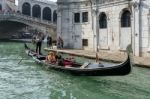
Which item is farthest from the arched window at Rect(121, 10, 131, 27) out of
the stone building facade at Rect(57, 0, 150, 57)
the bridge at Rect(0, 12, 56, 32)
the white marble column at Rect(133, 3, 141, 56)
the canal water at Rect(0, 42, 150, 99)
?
the bridge at Rect(0, 12, 56, 32)

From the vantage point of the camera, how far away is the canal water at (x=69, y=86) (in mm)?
10992

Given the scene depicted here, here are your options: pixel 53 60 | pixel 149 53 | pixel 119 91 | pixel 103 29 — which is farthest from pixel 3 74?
pixel 103 29

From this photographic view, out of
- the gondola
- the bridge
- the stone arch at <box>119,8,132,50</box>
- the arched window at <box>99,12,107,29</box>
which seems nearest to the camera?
the gondola

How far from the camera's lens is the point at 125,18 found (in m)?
21.2

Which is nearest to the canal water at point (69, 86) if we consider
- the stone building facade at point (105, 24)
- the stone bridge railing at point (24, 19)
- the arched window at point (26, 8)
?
the stone building facade at point (105, 24)

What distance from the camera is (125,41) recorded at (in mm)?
20984

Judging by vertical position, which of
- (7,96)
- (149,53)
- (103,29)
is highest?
(103,29)

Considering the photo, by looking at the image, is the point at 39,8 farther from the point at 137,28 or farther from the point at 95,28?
the point at 137,28

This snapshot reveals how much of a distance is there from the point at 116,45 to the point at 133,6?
3070 millimetres

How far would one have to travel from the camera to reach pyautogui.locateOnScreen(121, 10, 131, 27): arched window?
20.9 meters

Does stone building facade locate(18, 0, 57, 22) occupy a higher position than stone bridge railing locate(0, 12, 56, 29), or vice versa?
stone building facade locate(18, 0, 57, 22)

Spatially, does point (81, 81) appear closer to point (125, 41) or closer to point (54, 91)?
point (54, 91)

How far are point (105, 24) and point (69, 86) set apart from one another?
36.8 feet

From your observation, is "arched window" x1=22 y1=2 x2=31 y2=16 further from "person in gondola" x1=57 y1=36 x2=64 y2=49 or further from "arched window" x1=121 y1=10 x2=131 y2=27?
"arched window" x1=121 y1=10 x2=131 y2=27
